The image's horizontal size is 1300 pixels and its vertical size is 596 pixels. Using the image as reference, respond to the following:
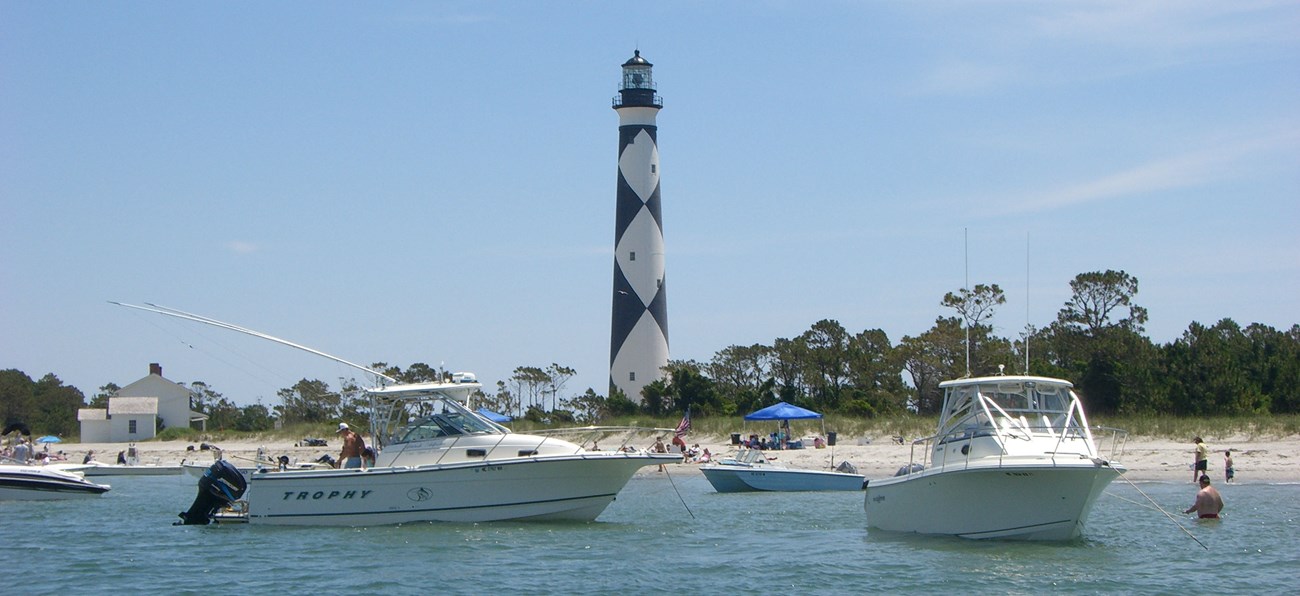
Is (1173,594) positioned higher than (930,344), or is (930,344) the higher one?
(930,344)

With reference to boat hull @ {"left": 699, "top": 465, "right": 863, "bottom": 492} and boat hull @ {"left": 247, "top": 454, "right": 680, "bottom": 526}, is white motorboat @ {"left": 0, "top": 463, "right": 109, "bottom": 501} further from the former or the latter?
boat hull @ {"left": 699, "top": 465, "right": 863, "bottom": 492}

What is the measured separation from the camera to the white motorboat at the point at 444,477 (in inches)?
939

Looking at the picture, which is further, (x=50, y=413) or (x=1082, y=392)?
(x=50, y=413)

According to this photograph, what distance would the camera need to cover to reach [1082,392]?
157ft

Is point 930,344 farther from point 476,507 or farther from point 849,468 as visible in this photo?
point 476,507

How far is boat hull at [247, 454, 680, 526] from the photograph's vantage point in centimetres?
2383

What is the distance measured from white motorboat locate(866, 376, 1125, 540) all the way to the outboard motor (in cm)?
1189

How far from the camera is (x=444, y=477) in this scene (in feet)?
78.1

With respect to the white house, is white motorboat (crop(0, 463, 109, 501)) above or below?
below

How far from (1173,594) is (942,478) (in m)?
4.07

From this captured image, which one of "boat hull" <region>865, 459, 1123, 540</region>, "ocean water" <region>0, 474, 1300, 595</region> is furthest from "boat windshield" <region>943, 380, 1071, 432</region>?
"ocean water" <region>0, 474, 1300, 595</region>

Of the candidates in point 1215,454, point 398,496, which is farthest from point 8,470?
point 1215,454

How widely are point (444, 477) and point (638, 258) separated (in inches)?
1196

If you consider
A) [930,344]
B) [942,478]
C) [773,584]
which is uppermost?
[930,344]
